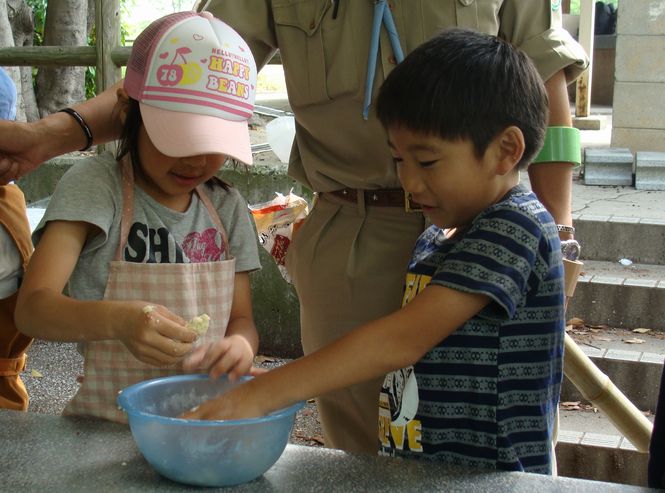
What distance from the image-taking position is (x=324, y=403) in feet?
7.12

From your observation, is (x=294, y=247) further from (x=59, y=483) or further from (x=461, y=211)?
(x=59, y=483)

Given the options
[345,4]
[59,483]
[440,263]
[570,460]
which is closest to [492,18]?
[345,4]

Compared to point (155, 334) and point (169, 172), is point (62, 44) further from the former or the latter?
point (155, 334)

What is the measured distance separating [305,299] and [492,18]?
80cm

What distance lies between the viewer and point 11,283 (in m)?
1.98

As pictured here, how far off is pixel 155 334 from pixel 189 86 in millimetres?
490

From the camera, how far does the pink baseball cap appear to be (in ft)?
5.30

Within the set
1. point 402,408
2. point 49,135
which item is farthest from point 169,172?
point 402,408

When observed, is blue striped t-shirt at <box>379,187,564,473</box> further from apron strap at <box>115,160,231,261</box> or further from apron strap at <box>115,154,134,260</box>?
apron strap at <box>115,154,134,260</box>

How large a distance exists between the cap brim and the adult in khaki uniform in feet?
1.23

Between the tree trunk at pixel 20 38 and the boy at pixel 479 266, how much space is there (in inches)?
204

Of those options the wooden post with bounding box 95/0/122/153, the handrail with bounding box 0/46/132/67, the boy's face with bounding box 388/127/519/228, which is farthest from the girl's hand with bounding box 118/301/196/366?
the handrail with bounding box 0/46/132/67

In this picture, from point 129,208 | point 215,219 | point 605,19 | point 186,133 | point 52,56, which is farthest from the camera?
point 605,19

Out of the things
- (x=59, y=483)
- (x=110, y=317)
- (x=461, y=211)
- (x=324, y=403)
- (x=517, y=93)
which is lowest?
(x=324, y=403)
